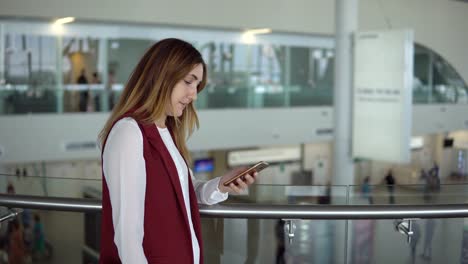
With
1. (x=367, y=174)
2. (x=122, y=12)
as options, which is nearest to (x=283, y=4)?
(x=122, y=12)

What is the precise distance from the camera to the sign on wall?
13.9m

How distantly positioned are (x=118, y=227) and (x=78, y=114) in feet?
48.5

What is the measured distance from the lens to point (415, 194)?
3504mm

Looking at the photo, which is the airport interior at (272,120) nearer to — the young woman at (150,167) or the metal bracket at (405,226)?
the metal bracket at (405,226)

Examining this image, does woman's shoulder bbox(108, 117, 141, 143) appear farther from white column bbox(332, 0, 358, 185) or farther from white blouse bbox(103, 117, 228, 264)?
white column bbox(332, 0, 358, 185)

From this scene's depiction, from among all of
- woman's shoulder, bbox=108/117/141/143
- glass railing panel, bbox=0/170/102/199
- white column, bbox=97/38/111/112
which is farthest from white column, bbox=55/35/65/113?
woman's shoulder, bbox=108/117/141/143

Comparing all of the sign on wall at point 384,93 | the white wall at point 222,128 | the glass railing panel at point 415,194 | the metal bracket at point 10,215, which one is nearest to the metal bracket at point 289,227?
the glass railing panel at point 415,194

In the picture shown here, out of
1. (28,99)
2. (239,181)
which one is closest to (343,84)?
(28,99)

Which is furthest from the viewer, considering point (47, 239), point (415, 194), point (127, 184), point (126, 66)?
point (126, 66)

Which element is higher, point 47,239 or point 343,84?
point 343,84

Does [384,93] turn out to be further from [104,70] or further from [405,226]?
[405,226]

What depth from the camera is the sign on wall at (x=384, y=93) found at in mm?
13891

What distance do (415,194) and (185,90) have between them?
5.75ft

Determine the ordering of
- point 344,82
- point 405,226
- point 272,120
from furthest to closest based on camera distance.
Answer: point 272,120, point 344,82, point 405,226
